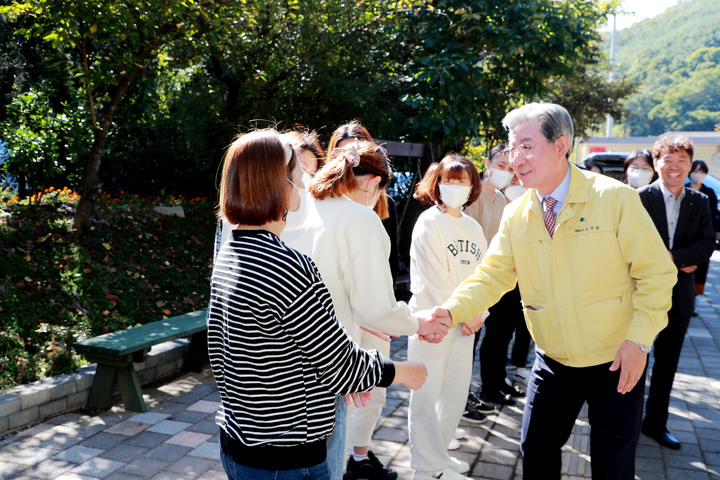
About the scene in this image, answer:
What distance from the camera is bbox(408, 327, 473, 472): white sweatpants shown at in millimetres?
3859

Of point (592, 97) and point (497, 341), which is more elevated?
point (592, 97)

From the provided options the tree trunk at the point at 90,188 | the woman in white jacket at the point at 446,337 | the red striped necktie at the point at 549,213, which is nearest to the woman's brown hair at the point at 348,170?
the woman in white jacket at the point at 446,337

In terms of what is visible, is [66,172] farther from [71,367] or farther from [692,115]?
[692,115]

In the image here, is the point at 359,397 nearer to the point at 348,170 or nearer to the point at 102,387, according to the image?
the point at 348,170

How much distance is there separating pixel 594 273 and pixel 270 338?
5.07 ft

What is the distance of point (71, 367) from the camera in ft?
17.0

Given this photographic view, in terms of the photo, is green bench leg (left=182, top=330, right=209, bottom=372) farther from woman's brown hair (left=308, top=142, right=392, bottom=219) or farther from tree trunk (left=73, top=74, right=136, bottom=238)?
woman's brown hair (left=308, top=142, right=392, bottom=219)

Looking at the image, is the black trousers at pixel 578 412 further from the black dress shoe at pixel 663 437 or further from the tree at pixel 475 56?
the tree at pixel 475 56

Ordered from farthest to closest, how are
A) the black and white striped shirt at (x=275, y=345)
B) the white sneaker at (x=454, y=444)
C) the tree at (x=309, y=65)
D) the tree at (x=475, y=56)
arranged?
the tree at (x=475, y=56), the tree at (x=309, y=65), the white sneaker at (x=454, y=444), the black and white striped shirt at (x=275, y=345)

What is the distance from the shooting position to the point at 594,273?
2.76 m

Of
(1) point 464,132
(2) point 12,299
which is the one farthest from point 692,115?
(2) point 12,299

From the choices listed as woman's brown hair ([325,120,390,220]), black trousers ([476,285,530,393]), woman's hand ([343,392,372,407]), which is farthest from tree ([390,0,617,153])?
woman's hand ([343,392,372,407])

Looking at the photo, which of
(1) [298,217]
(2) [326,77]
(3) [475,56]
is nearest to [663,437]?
(1) [298,217]

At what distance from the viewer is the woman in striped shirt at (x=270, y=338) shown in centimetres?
187
